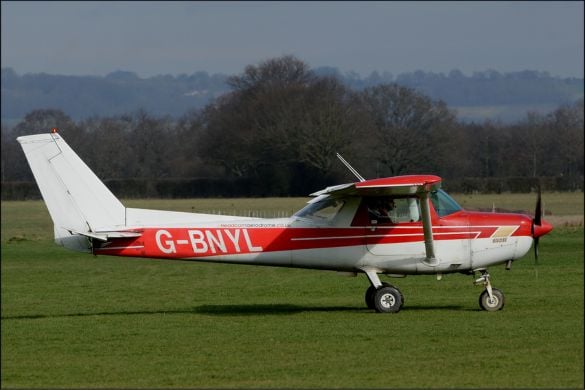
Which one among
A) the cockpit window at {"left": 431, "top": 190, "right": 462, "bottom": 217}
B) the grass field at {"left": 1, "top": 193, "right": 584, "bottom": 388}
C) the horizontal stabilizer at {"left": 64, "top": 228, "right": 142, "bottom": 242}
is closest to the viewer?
the grass field at {"left": 1, "top": 193, "right": 584, "bottom": 388}

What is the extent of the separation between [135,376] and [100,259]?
19.6 meters

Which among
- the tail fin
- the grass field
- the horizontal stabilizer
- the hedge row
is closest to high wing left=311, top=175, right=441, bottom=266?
the grass field

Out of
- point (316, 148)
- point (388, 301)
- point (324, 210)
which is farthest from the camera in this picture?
point (316, 148)

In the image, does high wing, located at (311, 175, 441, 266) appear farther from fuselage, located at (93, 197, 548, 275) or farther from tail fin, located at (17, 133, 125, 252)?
tail fin, located at (17, 133, 125, 252)

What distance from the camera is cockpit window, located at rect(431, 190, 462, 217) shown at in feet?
55.7

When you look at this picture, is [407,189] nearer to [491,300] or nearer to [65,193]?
[491,300]

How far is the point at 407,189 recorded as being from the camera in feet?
52.7

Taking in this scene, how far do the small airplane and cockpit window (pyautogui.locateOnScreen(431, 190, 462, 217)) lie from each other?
15 millimetres

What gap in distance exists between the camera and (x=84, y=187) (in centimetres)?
1669

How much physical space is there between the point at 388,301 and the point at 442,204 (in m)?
1.70

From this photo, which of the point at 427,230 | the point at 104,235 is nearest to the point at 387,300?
the point at 427,230

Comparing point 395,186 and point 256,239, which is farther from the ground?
point 395,186

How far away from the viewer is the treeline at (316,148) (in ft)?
141

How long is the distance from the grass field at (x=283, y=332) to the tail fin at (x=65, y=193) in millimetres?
1334
